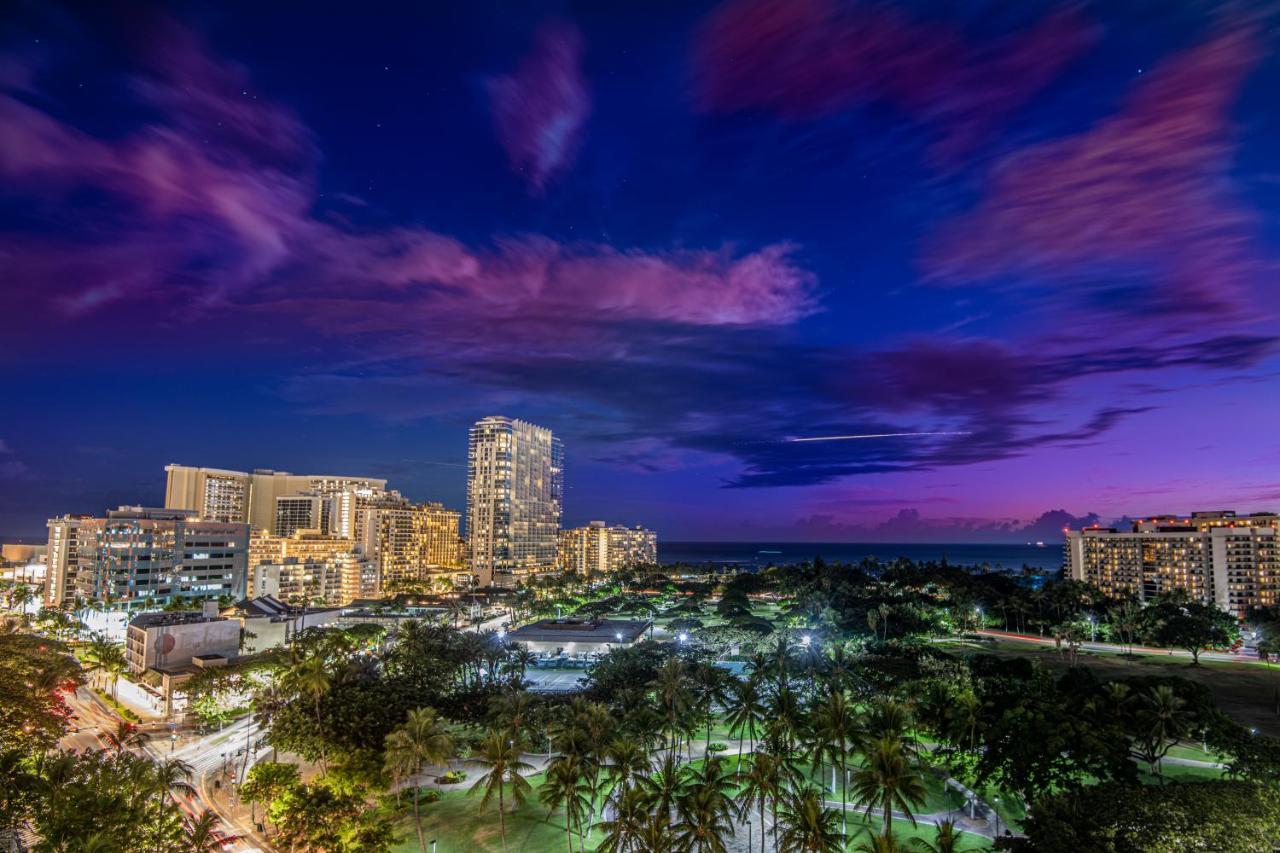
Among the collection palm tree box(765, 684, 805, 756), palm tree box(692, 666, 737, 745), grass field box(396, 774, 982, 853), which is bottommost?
grass field box(396, 774, 982, 853)

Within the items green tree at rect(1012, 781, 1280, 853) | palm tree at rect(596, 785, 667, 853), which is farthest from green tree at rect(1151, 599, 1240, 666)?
palm tree at rect(596, 785, 667, 853)

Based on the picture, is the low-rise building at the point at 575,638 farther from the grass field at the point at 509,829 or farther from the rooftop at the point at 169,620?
the grass field at the point at 509,829

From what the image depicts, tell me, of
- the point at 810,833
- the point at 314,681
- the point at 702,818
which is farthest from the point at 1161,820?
the point at 314,681

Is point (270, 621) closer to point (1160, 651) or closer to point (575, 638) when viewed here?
point (575, 638)

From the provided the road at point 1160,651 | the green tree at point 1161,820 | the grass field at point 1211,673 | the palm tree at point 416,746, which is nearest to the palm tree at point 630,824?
the palm tree at point 416,746

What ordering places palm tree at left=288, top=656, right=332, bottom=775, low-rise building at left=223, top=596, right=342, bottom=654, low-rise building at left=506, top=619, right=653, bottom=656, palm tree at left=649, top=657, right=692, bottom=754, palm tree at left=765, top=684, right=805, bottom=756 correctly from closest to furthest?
palm tree at left=765, top=684, right=805, bottom=756 < palm tree at left=649, top=657, right=692, bottom=754 < palm tree at left=288, top=656, right=332, bottom=775 < low-rise building at left=223, top=596, right=342, bottom=654 < low-rise building at left=506, top=619, right=653, bottom=656

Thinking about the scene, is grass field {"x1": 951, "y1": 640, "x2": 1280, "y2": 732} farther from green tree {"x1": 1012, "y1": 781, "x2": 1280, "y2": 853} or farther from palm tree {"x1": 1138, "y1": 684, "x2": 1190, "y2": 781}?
green tree {"x1": 1012, "y1": 781, "x2": 1280, "y2": 853}
